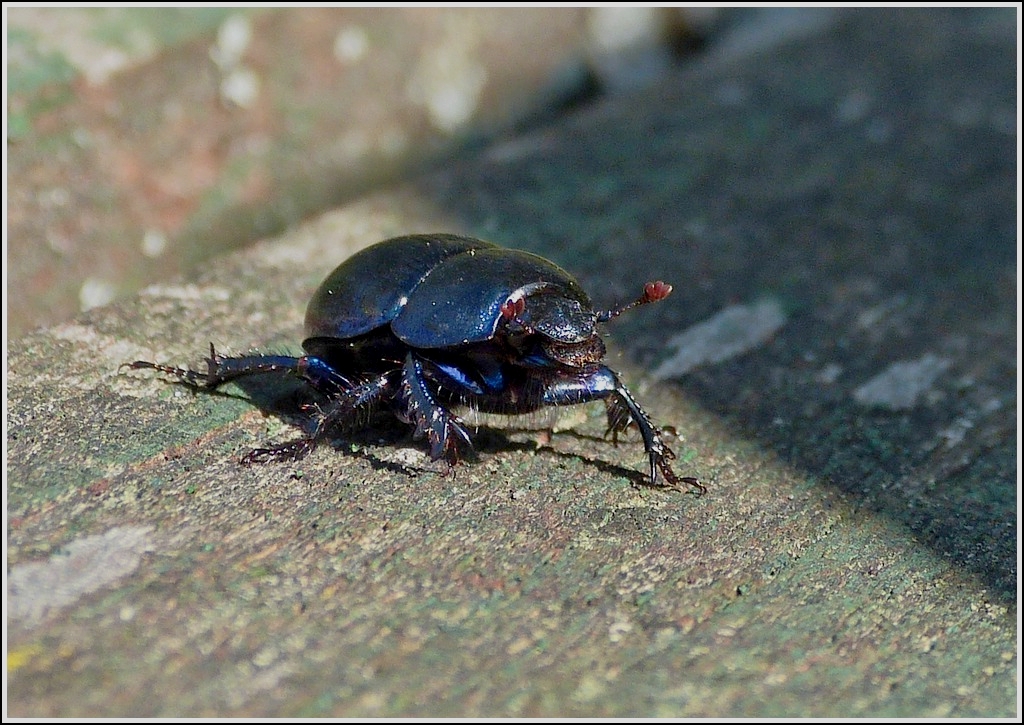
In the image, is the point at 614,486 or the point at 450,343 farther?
the point at 450,343

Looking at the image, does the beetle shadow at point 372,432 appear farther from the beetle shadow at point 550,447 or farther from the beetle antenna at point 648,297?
the beetle antenna at point 648,297

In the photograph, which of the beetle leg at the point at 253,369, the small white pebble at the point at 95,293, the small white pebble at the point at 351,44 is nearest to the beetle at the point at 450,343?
the beetle leg at the point at 253,369

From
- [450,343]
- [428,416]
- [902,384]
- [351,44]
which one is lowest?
[902,384]

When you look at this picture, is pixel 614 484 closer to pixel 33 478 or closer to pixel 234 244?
pixel 33 478

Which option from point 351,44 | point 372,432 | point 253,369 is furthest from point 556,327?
point 351,44

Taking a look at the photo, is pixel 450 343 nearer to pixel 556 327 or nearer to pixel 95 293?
pixel 556 327

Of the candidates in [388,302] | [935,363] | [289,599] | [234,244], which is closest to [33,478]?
[289,599]

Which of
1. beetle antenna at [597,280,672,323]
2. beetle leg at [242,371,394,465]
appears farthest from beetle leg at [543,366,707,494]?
beetle leg at [242,371,394,465]
